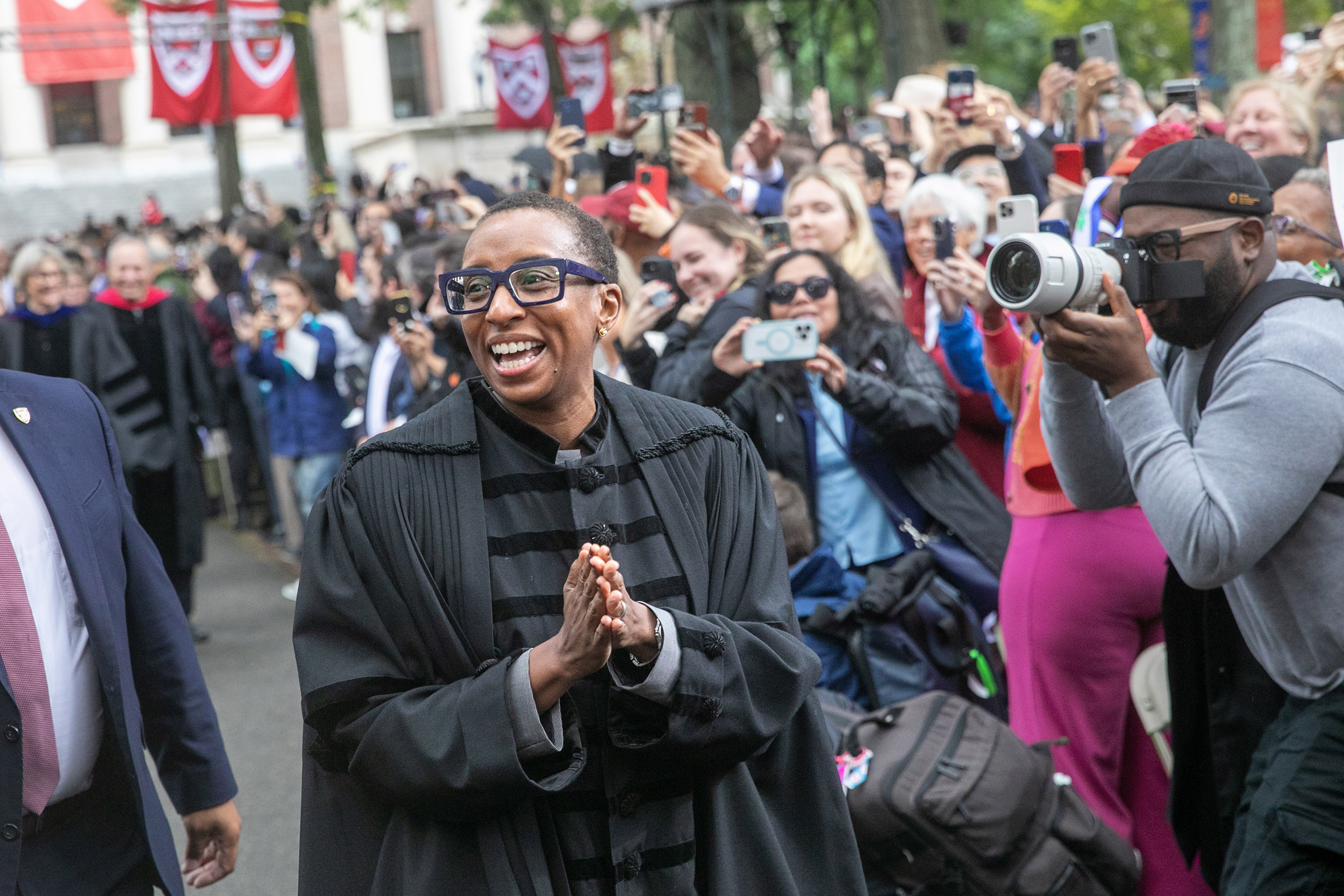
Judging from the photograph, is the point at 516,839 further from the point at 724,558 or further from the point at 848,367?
the point at 848,367

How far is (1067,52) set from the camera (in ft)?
22.2

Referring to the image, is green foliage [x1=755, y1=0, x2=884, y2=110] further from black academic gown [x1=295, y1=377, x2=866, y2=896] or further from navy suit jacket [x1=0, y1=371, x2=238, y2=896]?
black academic gown [x1=295, y1=377, x2=866, y2=896]

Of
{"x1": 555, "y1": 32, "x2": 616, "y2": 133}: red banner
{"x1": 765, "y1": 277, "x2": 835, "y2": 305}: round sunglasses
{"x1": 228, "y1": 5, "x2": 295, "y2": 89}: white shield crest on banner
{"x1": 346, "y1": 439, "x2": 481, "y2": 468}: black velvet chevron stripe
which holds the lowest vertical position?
{"x1": 346, "y1": 439, "x2": 481, "y2": 468}: black velvet chevron stripe

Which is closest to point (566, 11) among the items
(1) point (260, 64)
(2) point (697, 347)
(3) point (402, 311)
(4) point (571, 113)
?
(1) point (260, 64)

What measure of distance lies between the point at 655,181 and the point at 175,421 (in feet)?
11.0

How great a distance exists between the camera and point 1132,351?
Answer: 2.81m

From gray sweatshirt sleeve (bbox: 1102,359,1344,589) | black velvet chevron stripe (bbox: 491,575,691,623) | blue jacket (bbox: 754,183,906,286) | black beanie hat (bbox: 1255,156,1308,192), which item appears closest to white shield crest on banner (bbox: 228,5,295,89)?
blue jacket (bbox: 754,183,906,286)

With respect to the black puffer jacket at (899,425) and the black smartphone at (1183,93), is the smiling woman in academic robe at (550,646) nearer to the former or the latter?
the black puffer jacket at (899,425)

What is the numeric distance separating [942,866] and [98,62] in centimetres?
2451

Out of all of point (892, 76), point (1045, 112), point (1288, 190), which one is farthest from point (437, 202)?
point (1288, 190)

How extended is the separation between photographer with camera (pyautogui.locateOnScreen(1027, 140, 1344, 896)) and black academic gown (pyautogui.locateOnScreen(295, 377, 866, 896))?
0.84 metres

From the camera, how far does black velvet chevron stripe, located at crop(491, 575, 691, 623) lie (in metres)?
2.32

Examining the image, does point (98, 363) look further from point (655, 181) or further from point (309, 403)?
point (655, 181)

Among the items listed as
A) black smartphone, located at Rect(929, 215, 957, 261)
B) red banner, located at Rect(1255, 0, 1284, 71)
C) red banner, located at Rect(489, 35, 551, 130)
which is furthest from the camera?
red banner, located at Rect(489, 35, 551, 130)
